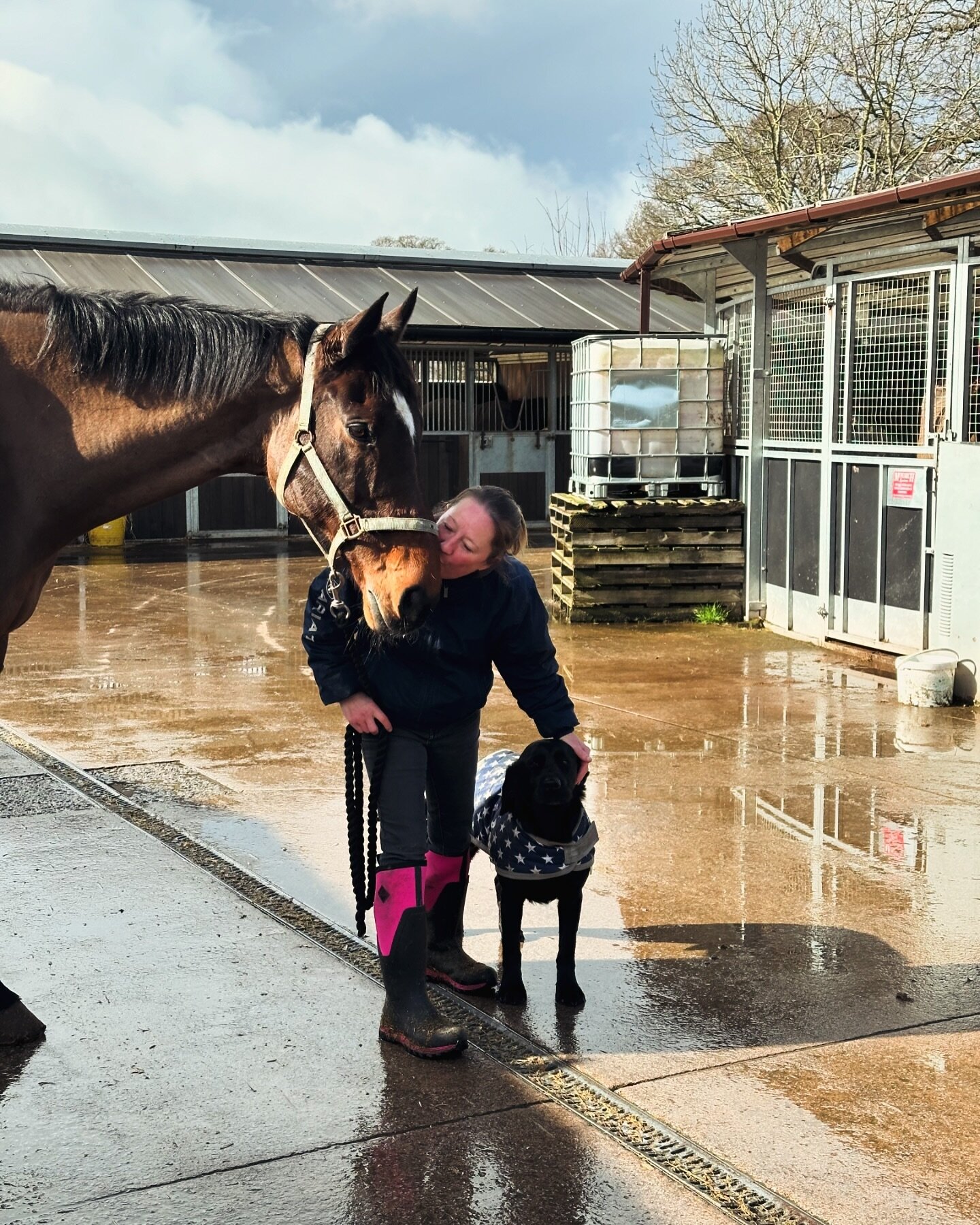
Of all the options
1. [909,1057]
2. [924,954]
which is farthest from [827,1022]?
[924,954]

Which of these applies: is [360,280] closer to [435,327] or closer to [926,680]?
[435,327]

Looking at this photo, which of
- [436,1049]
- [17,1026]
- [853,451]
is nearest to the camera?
[436,1049]

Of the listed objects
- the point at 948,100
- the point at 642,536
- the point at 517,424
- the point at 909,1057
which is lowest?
the point at 909,1057

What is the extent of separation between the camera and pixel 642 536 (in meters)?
10.3

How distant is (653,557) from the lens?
10.3 m

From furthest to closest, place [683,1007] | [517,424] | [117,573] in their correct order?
[517,424] → [117,573] → [683,1007]

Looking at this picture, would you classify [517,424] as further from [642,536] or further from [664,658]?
[664,658]

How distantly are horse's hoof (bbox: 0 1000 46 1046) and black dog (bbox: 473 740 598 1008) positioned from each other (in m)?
1.23

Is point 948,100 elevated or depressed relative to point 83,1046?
elevated

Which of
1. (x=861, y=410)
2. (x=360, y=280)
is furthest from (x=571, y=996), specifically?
(x=360, y=280)

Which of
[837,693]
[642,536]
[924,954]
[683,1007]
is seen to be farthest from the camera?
[642,536]

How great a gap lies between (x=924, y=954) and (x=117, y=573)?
12.2m

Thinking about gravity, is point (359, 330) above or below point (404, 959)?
above

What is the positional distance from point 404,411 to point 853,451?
6485 mm
